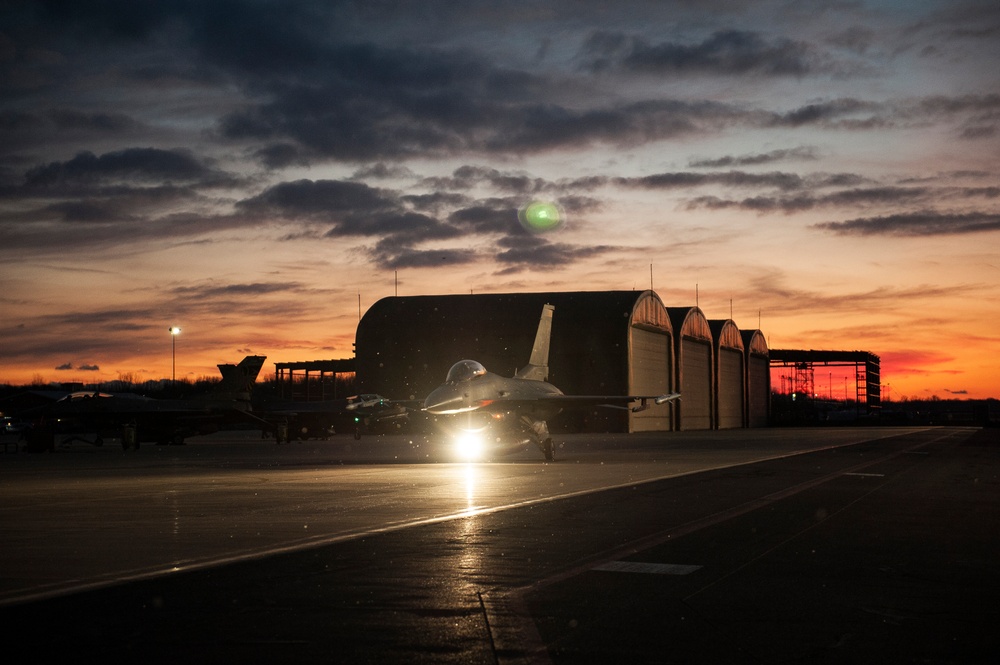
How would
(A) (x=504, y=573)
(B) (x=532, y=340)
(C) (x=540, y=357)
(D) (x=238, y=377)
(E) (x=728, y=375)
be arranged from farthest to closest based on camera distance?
(E) (x=728, y=375) < (B) (x=532, y=340) < (D) (x=238, y=377) < (C) (x=540, y=357) < (A) (x=504, y=573)

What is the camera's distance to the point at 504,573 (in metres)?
11.1

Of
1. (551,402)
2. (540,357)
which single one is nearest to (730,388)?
(540,357)

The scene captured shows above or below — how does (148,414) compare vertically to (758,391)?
below

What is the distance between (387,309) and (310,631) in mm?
75727

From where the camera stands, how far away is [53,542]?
1388 cm

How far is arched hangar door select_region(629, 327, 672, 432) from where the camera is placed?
7888 centimetres

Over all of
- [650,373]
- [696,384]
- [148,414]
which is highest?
[650,373]

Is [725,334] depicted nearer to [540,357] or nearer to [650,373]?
[650,373]

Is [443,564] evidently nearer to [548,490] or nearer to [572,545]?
[572,545]

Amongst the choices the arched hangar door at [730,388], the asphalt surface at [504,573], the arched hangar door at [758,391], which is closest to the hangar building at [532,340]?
the arched hangar door at [730,388]

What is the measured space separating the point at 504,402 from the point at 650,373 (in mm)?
46585

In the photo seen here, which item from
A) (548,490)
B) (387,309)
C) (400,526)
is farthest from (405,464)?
(387,309)

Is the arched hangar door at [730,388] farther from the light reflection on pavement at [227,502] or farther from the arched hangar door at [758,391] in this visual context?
the light reflection on pavement at [227,502]

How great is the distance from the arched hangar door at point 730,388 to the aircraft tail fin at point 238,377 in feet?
180
